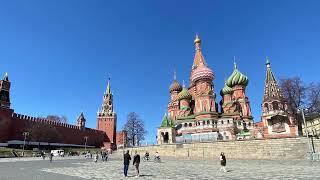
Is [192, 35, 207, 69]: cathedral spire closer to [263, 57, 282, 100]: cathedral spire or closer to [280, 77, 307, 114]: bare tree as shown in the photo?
[263, 57, 282, 100]: cathedral spire

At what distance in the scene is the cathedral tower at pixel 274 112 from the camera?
44.0 m

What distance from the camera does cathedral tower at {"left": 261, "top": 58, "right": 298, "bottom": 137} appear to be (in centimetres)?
4400

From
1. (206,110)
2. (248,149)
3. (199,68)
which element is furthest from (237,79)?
(248,149)

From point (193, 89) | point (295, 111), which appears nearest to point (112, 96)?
point (193, 89)

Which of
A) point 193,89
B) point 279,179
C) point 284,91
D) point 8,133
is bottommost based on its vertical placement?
point 279,179

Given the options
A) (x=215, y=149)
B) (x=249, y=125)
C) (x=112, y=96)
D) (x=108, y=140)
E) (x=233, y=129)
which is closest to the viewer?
(x=215, y=149)

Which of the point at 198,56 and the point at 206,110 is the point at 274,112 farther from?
the point at 198,56

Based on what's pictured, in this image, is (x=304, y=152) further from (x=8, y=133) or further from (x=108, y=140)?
(x=108, y=140)

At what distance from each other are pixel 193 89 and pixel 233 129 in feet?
59.6

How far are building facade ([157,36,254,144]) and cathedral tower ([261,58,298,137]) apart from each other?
6.47 m

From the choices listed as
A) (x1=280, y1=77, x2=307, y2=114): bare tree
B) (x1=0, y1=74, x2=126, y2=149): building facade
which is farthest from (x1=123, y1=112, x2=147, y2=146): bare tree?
(x1=280, y1=77, x2=307, y2=114): bare tree

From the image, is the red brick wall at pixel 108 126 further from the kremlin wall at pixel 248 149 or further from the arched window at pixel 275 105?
the arched window at pixel 275 105

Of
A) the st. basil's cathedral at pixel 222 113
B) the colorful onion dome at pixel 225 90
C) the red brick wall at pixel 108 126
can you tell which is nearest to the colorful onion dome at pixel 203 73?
the st. basil's cathedral at pixel 222 113

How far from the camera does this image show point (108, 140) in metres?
93.6
